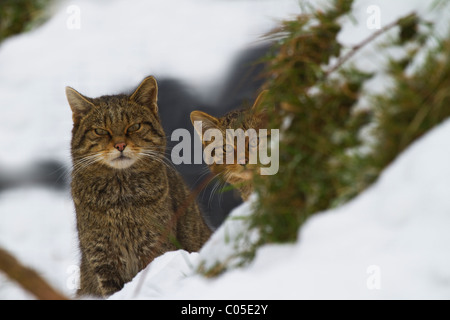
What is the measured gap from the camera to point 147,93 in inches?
129

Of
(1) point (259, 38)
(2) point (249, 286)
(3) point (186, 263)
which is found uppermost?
(1) point (259, 38)

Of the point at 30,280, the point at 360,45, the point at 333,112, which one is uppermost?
the point at 360,45

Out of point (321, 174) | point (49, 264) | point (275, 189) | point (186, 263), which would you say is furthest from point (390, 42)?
point (49, 264)

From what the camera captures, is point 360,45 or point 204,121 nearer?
point 360,45

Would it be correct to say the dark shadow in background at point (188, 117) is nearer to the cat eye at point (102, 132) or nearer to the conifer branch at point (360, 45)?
the cat eye at point (102, 132)

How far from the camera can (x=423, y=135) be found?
152 centimetres

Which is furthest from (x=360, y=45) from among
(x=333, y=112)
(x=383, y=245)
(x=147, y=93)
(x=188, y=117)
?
(x=188, y=117)

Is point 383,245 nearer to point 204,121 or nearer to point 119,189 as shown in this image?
point 119,189

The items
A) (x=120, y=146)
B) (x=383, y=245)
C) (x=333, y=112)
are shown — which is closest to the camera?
(x=383, y=245)

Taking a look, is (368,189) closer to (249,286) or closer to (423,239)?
(423,239)

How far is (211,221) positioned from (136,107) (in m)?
1.24

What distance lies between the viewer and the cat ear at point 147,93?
3.22m

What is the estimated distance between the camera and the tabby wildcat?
3.05 metres

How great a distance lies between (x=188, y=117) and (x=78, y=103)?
1.16 meters
